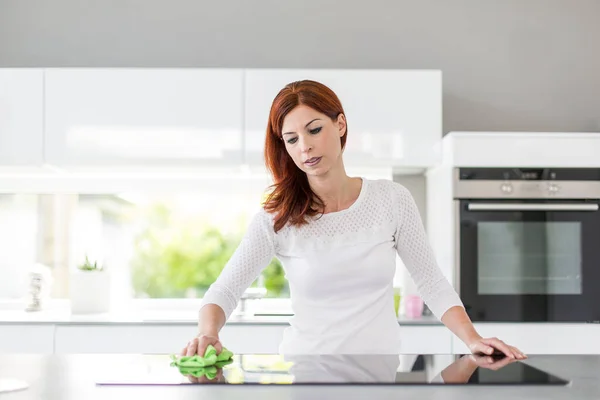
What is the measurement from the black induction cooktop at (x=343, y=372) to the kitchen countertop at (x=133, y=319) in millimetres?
1646

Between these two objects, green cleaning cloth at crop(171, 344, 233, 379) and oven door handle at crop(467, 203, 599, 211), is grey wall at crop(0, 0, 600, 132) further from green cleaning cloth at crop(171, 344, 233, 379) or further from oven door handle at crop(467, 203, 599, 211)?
green cleaning cloth at crop(171, 344, 233, 379)

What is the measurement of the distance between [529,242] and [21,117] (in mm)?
2383

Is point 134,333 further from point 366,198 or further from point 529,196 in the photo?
point 529,196

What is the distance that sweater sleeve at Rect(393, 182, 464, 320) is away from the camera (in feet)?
6.34

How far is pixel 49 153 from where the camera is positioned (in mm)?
3471

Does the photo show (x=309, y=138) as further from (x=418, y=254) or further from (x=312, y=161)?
(x=418, y=254)

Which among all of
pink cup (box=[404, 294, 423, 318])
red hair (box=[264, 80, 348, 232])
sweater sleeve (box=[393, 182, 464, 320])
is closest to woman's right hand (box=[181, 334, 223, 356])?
red hair (box=[264, 80, 348, 232])

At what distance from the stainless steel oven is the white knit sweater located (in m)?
1.35

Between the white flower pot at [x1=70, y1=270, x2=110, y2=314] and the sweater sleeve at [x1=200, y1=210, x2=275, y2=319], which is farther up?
the sweater sleeve at [x1=200, y1=210, x2=275, y2=319]

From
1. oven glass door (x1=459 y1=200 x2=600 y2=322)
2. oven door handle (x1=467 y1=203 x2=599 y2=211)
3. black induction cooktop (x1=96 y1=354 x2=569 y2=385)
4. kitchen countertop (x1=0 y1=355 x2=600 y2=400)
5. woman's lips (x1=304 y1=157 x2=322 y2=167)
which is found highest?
woman's lips (x1=304 y1=157 x2=322 y2=167)

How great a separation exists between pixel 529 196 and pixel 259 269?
68.4 inches

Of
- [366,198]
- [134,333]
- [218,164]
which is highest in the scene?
[218,164]

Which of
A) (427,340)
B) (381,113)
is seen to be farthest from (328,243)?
(381,113)

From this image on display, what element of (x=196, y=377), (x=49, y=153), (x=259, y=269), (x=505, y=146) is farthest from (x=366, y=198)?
(x=49, y=153)
